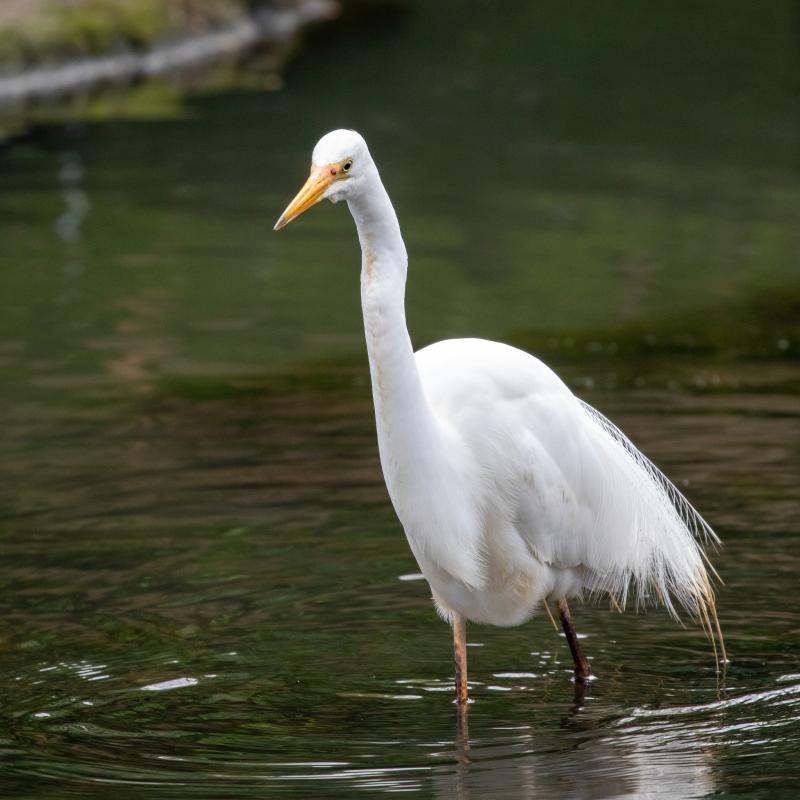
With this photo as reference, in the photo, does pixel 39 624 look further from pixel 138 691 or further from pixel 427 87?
pixel 427 87

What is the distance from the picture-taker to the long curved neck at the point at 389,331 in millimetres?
3914

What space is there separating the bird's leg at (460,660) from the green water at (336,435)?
0.11 meters

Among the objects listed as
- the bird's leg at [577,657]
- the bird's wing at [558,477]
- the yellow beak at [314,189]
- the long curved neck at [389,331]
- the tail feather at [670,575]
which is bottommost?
the bird's leg at [577,657]

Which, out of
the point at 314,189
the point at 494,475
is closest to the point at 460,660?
the point at 494,475

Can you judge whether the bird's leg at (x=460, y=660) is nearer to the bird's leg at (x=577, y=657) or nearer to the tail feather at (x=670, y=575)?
the bird's leg at (x=577, y=657)

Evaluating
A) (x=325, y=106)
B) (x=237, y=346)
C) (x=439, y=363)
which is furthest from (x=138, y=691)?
(x=325, y=106)

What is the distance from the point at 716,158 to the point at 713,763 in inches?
478

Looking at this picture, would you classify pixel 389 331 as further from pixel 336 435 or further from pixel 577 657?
pixel 336 435

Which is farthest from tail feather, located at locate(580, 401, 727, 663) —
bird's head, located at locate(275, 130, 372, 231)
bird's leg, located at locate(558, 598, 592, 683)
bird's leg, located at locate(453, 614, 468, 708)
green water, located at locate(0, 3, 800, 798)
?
bird's head, located at locate(275, 130, 372, 231)

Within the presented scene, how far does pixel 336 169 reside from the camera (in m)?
3.73

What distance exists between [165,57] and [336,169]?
692 inches

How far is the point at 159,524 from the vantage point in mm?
6277

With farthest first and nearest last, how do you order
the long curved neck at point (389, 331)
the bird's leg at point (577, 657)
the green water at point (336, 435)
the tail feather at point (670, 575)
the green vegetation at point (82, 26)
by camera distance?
the green vegetation at point (82, 26)
the tail feather at point (670, 575)
the bird's leg at point (577, 657)
the green water at point (336, 435)
the long curved neck at point (389, 331)

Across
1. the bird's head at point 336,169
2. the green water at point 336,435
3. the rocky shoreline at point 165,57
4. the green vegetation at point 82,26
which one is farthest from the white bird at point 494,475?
the green vegetation at point 82,26
